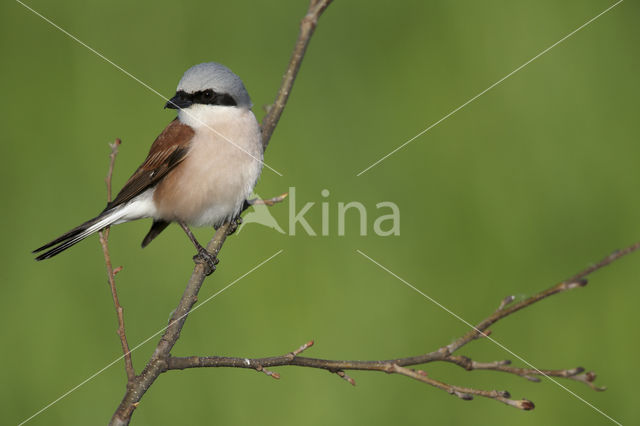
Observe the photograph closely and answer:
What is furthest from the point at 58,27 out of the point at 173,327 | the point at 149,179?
the point at 173,327

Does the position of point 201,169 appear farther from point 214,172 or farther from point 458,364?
point 458,364

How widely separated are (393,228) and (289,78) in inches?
46.4

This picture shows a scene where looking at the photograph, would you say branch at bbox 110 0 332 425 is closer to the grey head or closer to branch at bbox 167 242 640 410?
branch at bbox 167 242 640 410

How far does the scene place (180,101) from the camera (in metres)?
1.80

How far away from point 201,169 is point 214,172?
46mm

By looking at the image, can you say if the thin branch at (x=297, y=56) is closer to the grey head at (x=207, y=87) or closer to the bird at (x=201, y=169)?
the grey head at (x=207, y=87)

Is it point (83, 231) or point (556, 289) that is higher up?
point (83, 231)

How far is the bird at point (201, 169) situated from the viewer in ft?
6.61

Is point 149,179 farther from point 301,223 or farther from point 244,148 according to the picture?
point 301,223

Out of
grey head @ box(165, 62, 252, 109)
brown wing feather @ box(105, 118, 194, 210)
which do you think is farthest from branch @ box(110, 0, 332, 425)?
brown wing feather @ box(105, 118, 194, 210)

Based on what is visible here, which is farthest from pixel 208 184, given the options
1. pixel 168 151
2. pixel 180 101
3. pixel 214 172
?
pixel 180 101

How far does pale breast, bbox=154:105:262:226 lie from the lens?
203cm

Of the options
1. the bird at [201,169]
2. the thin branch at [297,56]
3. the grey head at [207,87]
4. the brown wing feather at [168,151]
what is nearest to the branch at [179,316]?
the thin branch at [297,56]

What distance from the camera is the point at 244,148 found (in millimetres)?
2051
